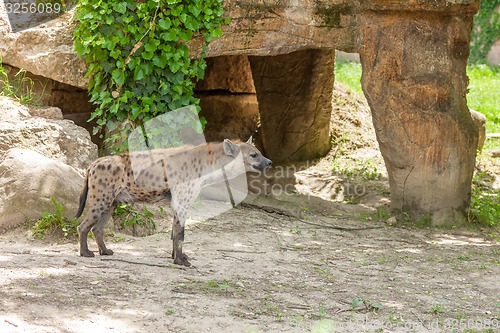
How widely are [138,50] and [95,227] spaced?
230 centimetres

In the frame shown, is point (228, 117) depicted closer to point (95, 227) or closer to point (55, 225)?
point (55, 225)

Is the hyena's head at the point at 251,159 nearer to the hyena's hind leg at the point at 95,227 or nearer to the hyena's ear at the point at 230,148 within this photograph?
the hyena's ear at the point at 230,148

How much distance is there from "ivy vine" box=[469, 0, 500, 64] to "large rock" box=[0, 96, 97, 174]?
1448 cm

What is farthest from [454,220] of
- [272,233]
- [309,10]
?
[309,10]

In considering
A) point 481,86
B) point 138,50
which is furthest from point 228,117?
point 481,86

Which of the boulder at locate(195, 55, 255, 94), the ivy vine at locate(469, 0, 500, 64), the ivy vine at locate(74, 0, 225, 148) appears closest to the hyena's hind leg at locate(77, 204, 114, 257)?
the ivy vine at locate(74, 0, 225, 148)

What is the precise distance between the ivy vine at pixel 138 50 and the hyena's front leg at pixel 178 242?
1.94 meters

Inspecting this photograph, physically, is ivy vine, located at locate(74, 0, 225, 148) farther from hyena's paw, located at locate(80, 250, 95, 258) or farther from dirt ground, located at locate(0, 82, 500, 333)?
hyena's paw, located at locate(80, 250, 95, 258)

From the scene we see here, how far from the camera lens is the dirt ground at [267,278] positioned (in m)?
5.07

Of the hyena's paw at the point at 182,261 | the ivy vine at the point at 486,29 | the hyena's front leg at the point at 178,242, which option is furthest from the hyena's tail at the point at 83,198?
the ivy vine at the point at 486,29

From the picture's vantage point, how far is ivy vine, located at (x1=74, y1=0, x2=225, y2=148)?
8.03 metres

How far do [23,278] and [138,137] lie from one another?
303 centimetres

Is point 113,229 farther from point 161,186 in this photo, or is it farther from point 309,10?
point 309,10

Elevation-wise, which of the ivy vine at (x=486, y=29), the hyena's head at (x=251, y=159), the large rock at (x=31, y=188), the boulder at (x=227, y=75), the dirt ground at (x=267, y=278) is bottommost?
the dirt ground at (x=267, y=278)
